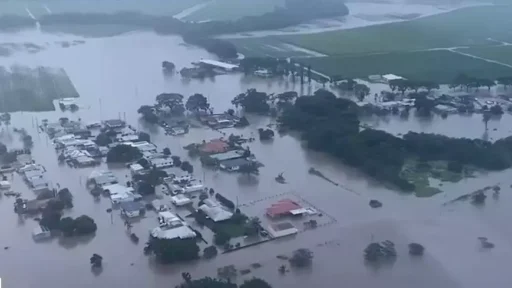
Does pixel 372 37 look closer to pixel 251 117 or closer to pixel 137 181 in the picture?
pixel 251 117

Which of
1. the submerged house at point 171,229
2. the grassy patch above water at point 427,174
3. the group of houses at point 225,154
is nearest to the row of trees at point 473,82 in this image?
the grassy patch above water at point 427,174

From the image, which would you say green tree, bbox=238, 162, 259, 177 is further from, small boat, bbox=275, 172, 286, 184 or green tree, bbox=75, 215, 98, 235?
green tree, bbox=75, 215, 98, 235

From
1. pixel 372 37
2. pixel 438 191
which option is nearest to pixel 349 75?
pixel 372 37

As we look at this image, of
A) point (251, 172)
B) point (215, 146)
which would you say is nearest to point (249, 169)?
point (251, 172)

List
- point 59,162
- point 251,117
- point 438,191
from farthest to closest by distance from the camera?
point 251,117
point 59,162
point 438,191

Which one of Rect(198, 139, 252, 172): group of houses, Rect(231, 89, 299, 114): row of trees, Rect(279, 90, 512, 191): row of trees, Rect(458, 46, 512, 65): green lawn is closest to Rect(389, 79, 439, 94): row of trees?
Rect(231, 89, 299, 114): row of trees
